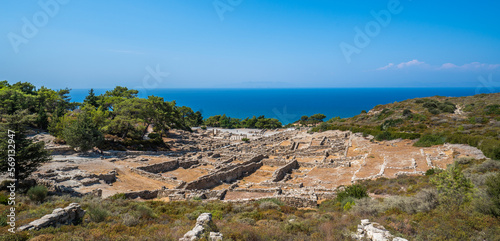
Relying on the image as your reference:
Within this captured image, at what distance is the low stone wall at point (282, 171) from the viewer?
22106 millimetres

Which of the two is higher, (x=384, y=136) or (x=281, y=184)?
(x=384, y=136)

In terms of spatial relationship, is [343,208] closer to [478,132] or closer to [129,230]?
[129,230]

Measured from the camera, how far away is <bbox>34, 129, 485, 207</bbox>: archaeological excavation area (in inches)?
662

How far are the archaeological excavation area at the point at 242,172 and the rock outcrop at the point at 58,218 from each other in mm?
6559

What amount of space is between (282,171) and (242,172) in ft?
12.8

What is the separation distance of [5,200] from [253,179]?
54.6 feet

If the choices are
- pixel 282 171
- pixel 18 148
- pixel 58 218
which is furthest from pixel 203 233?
pixel 282 171

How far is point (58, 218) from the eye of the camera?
8.41m

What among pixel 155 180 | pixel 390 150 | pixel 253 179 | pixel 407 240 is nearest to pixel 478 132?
pixel 390 150

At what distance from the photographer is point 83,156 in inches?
1008

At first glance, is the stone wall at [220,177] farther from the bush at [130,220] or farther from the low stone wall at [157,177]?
the bush at [130,220]

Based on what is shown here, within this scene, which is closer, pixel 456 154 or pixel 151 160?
pixel 456 154

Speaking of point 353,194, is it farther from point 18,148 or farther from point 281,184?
point 18,148

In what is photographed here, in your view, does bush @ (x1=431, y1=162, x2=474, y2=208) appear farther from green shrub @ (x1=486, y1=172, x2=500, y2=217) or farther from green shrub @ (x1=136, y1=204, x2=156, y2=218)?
green shrub @ (x1=136, y1=204, x2=156, y2=218)
